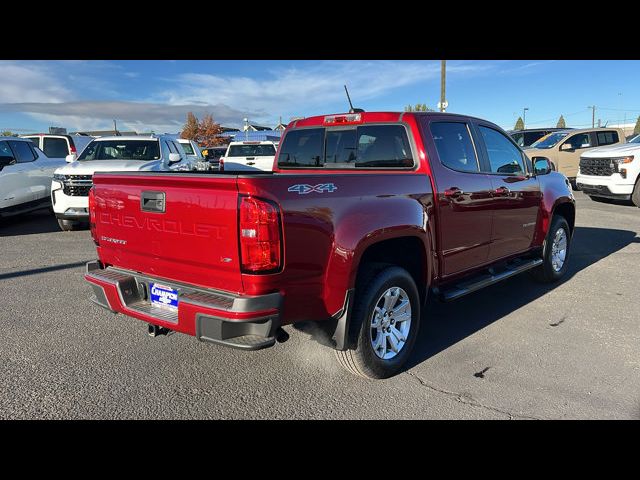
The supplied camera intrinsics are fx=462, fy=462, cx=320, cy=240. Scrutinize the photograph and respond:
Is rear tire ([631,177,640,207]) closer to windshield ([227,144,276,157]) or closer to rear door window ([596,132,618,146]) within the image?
rear door window ([596,132,618,146])

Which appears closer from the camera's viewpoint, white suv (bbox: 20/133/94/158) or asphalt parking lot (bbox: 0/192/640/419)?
asphalt parking lot (bbox: 0/192/640/419)

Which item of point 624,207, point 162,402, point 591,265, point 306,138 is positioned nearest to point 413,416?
point 162,402

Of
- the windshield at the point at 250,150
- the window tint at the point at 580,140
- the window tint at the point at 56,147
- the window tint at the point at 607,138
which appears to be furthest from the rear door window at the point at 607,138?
the window tint at the point at 56,147

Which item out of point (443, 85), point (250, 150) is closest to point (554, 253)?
point (250, 150)

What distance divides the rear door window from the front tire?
624 inches

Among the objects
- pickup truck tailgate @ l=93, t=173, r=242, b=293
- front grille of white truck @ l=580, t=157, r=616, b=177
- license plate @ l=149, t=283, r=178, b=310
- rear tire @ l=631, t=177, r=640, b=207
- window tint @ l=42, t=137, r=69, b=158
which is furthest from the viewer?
window tint @ l=42, t=137, r=69, b=158

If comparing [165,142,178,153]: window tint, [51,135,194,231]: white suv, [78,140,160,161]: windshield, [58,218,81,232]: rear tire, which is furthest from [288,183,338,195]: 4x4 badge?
[165,142,178,153]: window tint

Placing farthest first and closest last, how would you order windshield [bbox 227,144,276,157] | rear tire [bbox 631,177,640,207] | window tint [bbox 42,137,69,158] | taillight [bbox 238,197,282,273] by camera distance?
windshield [bbox 227,144,276,157]
window tint [bbox 42,137,69,158]
rear tire [bbox 631,177,640,207]
taillight [bbox 238,197,282,273]

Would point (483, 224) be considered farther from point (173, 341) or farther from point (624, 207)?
point (624, 207)

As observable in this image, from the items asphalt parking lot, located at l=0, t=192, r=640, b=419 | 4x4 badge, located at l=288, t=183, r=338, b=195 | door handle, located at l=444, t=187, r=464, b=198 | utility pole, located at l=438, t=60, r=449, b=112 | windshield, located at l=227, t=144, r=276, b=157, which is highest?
utility pole, located at l=438, t=60, r=449, b=112

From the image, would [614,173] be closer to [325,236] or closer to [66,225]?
[325,236]

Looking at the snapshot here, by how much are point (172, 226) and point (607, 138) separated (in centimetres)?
1765

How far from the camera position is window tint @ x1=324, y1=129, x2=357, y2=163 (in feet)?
13.7

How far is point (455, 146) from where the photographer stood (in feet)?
13.6
